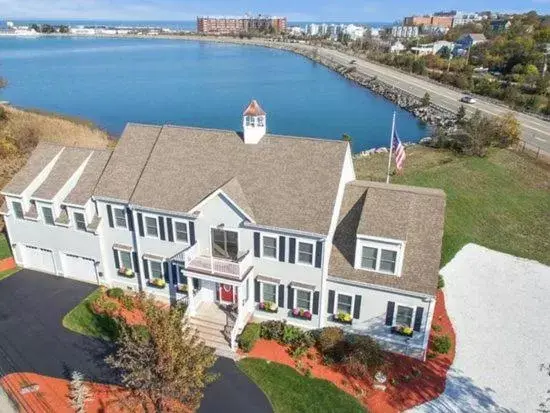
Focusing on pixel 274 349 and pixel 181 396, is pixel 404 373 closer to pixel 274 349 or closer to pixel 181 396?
pixel 274 349

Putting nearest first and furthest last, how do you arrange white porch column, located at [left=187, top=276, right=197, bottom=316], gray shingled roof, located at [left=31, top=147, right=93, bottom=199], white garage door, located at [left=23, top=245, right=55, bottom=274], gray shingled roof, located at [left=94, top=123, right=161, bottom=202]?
white porch column, located at [left=187, top=276, right=197, bottom=316] < gray shingled roof, located at [left=94, top=123, right=161, bottom=202] < gray shingled roof, located at [left=31, top=147, right=93, bottom=199] < white garage door, located at [left=23, top=245, right=55, bottom=274]

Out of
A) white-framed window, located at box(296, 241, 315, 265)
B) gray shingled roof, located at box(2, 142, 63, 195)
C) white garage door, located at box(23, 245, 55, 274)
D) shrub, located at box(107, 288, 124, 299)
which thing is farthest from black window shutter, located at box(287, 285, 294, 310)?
gray shingled roof, located at box(2, 142, 63, 195)

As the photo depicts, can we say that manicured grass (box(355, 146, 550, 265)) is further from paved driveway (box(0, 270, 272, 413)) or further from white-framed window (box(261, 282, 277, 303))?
paved driveway (box(0, 270, 272, 413))

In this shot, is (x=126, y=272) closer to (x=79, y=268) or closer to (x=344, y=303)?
(x=79, y=268)

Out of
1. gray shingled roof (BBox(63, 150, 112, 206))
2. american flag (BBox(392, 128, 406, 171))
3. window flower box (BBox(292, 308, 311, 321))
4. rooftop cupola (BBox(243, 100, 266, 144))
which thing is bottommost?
window flower box (BBox(292, 308, 311, 321))

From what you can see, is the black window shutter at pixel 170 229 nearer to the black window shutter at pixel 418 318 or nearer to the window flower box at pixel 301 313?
the window flower box at pixel 301 313

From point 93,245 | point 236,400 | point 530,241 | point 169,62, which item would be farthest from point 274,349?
point 169,62

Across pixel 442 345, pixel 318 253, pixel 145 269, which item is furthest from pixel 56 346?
pixel 442 345

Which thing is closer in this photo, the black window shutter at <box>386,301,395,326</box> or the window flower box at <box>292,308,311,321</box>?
the black window shutter at <box>386,301,395,326</box>
